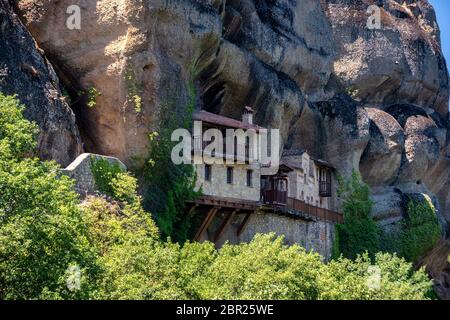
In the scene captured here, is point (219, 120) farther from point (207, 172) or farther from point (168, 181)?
point (168, 181)

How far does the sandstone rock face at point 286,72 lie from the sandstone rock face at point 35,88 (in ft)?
9.28

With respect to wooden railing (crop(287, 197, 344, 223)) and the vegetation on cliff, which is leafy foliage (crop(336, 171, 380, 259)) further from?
the vegetation on cliff

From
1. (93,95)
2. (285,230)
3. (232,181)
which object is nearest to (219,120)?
(232,181)

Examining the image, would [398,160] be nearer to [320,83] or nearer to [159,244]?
[320,83]

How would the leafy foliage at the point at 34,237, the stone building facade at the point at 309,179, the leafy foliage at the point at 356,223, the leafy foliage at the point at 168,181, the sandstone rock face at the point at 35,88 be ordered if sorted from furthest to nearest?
the leafy foliage at the point at 356,223
the stone building facade at the point at 309,179
the leafy foliage at the point at 168,181
the sandstone rock face at the point at 35,88
the leafy foliage at the point at 34,237

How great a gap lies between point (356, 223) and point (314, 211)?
500cm

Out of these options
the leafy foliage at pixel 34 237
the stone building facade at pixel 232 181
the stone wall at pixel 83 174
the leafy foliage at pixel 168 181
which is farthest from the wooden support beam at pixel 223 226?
the leafy foliage at pixel 34 237

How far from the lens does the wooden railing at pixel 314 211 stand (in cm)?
4959

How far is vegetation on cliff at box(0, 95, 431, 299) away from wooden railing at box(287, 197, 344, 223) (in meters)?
12.8

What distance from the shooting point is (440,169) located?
219ft

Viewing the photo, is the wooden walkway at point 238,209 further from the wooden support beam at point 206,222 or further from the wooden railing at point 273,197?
the wooden railing at point 273,197
